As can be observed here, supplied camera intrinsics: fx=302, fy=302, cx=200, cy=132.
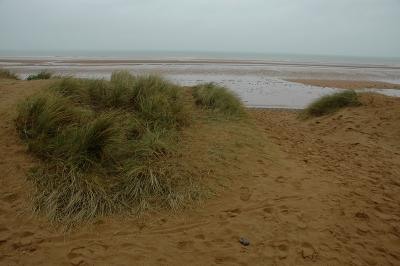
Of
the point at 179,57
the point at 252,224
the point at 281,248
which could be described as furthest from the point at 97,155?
the point at 179,57

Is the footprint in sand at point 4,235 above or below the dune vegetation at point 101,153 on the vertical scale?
below

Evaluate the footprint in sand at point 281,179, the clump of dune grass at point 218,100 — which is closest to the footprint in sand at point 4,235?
the footprint in sand at point 281,179

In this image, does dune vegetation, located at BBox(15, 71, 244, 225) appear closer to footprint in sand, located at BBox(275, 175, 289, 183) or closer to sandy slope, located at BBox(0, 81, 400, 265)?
sandy slope, located at BBox(0, 81, 400, 265)

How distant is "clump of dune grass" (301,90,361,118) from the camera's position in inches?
390

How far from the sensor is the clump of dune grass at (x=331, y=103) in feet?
32.5

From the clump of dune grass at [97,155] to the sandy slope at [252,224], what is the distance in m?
0.23

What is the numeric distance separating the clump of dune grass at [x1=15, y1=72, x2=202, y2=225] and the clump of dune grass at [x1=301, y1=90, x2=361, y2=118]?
5987mm

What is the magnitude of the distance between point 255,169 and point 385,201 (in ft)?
6.31

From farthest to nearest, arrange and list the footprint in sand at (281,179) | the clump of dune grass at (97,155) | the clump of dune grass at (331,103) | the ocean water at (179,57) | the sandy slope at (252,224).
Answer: the ocean water at (179,57) → the clump of dune grass at (331,103) → the footprint in sand at (281,179) → the clump of dune grass at (97,155) → the sandy slope at (252,224)

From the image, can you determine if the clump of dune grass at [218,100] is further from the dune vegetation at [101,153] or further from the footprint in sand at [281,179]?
the footprint in sand at [281,179]

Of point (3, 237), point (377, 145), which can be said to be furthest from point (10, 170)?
point (377, 145)

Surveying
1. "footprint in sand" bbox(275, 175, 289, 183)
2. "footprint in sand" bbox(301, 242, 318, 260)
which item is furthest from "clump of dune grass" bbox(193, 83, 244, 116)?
"footprint in sand" bbox(301, 242, 318, 260)

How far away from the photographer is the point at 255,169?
5.14 meters

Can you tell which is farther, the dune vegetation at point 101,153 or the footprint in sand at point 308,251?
the dune vegetation at point 101,153
